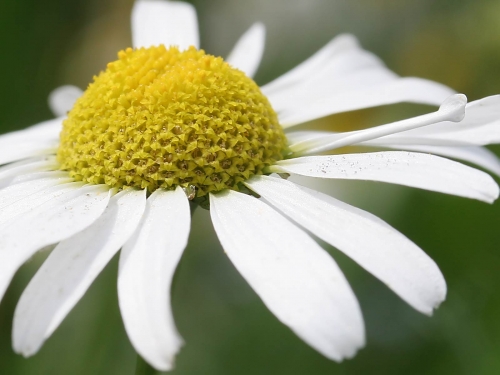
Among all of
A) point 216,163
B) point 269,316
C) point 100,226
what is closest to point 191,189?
point 216,163

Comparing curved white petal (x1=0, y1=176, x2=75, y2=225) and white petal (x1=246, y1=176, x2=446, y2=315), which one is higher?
white petal (x1=246, y1=176, x2=446, y2=315)

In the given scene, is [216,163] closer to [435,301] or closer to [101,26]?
[435,301]

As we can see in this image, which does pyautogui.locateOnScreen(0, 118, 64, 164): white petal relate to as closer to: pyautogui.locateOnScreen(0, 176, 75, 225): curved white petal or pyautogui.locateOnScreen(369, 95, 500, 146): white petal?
pyautogui.locateOnScreen(0, 176, 75, 225): curved white petal

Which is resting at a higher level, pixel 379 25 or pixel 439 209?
pixel 379 25

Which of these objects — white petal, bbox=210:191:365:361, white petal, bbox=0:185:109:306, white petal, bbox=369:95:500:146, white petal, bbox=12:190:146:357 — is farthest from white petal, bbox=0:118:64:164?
white petal, bbox=369:95:500:146

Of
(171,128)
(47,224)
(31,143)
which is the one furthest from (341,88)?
(47,224)

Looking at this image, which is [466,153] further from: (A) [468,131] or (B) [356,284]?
(B) [356,284]
